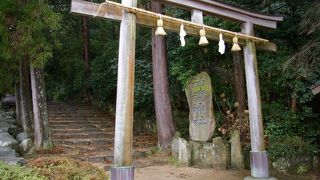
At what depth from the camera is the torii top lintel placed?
624 cm

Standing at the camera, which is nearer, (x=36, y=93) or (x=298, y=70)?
(x=298, y=70)

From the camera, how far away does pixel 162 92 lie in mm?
10664

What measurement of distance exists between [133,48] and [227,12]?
8.80ft

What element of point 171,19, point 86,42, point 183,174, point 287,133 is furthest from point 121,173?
point 86,42

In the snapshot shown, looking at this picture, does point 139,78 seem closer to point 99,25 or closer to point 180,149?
point 180,149

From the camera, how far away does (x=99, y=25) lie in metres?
22.7

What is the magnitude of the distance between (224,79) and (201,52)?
1207 millimetres

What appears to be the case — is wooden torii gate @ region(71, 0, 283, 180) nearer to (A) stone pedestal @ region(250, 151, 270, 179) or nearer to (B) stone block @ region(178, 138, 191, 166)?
(A) stone pedestal @ region(250, 151, 270, 179)

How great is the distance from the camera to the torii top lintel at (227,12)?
624 centimetres

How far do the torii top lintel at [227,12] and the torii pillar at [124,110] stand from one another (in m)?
1.13

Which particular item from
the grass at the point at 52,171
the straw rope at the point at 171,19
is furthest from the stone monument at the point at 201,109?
the grass at the point at 52,171

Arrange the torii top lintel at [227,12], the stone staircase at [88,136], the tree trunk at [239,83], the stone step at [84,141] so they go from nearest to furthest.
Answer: the torii top lintel at [227,12] → the tree trunk at [239,83] → the stone staircase at [88,136] → the stone step at [84,141]

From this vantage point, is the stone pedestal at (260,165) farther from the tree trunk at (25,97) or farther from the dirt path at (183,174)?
the tree trunk at (25,97)

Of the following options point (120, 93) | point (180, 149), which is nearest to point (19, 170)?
point (120, 93)
